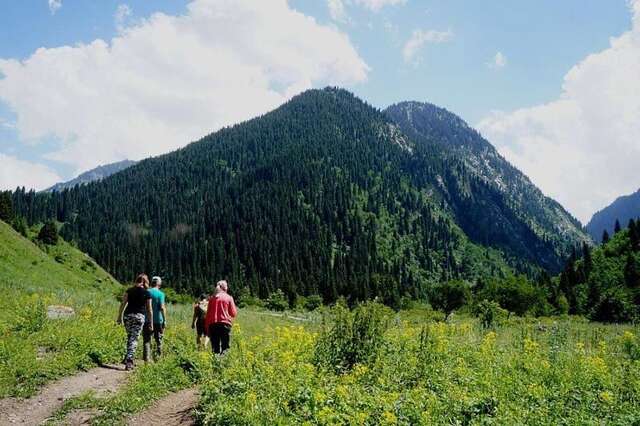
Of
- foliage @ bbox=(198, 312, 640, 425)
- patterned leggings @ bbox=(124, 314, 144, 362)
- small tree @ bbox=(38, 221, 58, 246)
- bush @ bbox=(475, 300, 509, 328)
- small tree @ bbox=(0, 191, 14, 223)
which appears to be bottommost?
bush @ bbox=(475, 300, 509, 328)

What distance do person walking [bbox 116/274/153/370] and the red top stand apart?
6.77 ft

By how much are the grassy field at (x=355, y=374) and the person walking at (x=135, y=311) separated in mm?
1065

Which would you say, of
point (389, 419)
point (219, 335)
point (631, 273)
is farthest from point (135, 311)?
point (631, 273)

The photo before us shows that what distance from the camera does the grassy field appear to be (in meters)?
Result: 7.68

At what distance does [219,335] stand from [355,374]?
4.83 metres

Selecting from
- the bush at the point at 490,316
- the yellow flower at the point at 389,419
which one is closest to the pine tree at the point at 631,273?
the bush at the point at 490,316

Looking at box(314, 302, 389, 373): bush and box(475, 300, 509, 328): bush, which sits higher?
box(314, 302, 389, 373): bush

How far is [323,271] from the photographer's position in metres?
169

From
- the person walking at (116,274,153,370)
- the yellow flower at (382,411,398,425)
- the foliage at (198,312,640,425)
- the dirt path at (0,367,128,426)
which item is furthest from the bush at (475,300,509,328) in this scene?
the dirt path at (0,367,128,426)

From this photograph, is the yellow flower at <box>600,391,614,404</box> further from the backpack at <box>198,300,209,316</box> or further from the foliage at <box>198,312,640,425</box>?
the backpack at <box>198,300,209,316</box>

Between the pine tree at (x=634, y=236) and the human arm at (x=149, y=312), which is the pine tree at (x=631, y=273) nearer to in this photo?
the pine tree at (x=634, y=236)

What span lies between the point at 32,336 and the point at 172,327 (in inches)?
224

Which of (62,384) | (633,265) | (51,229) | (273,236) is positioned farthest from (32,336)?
(273,236)

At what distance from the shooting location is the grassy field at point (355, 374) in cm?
768
